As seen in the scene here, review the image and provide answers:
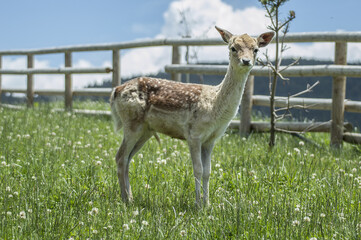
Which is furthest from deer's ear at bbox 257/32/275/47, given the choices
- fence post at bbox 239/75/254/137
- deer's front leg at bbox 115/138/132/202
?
fence post at bbox 239/75/254/137

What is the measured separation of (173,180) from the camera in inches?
206

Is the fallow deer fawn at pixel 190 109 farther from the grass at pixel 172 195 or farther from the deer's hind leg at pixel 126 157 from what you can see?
the grass at pixel 172 195

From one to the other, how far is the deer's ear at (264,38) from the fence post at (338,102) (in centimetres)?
364

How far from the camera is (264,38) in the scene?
16.2 feet

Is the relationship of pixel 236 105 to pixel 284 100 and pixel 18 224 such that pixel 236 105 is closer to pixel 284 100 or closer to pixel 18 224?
pixel 18 224

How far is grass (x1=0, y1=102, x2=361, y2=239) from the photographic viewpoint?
3.64m

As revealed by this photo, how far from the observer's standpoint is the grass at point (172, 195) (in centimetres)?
364

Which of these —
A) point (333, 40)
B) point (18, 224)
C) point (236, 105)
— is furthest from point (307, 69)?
point (18, 224)

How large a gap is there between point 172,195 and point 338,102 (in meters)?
4.53

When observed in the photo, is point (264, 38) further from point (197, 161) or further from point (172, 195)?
point (172, 195)

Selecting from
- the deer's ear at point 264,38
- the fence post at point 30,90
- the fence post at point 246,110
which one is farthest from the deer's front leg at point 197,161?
the fence post at point 30,90

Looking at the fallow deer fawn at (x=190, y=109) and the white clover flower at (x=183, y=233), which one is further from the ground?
the fallow deer fawn at (x=190, y=109)

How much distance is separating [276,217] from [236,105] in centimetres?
138

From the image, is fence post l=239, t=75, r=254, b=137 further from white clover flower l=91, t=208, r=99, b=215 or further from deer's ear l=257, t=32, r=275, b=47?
white clover flower l=91, t=208, r=99, b=215
